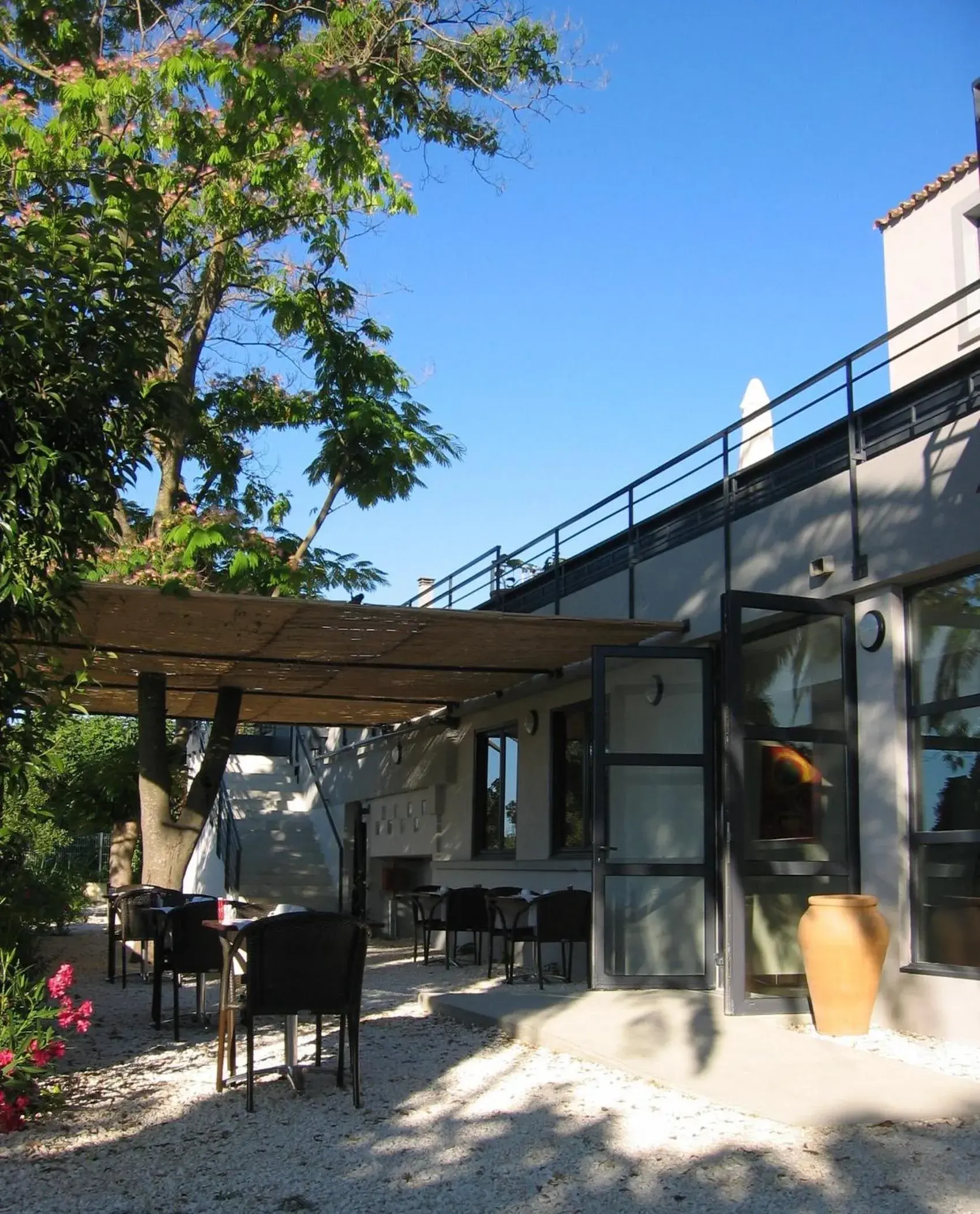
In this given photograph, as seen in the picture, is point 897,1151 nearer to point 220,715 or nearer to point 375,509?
point 375,509

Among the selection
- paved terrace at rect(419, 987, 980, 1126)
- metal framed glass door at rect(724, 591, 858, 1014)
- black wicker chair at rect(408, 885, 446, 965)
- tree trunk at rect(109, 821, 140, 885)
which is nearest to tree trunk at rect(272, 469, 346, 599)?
black wicker chair at rect(408, 885, 446, 965)

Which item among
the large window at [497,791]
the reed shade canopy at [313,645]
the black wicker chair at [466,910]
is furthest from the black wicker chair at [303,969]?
the large window at [497,791]

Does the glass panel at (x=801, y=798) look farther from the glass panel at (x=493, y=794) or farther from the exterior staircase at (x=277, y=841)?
the exterior staircase at (x=277, y=841)

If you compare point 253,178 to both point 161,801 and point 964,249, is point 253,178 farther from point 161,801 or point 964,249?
point 964,249

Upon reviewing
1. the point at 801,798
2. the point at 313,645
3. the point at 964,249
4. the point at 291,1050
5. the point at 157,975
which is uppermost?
the point at 964,249

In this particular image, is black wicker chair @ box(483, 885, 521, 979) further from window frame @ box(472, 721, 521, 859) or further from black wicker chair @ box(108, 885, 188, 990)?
black wicker chair @ box(108, 885, 188, 990)

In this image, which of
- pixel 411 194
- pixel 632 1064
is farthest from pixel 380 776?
pixel 632 1064

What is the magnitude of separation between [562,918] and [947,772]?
3.54 metres

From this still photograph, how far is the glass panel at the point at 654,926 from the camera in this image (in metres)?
8.53


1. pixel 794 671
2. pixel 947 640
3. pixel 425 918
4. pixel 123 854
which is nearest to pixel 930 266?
pixel 794 671

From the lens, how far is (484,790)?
14109mm

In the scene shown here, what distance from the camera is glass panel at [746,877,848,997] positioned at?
24.0 ft

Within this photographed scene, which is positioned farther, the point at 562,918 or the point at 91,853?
the point at 91,853

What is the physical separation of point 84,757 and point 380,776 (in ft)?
18.8
